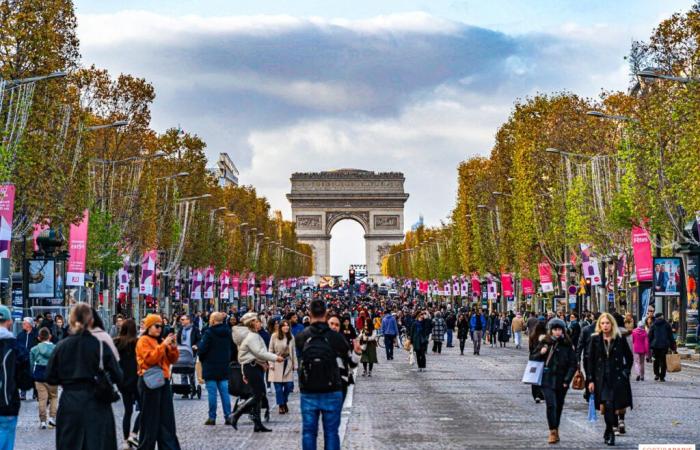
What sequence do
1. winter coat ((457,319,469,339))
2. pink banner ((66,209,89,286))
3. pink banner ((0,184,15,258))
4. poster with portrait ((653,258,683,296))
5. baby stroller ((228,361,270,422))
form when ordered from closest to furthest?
1. baby stroller ((228,361,270,422))
2. pink banner ((0,184,15,258))
3. pink banner ((66,209,89,286))
4. poster with portrait ((653,258,683,296))
5. winter coat ((457,319,469,339))

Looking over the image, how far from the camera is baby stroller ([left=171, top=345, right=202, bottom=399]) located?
2781cm

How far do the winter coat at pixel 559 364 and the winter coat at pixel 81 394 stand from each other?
768cm

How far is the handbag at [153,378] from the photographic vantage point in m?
17.0

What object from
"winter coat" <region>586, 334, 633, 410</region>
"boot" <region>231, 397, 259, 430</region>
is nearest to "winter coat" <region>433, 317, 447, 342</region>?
"boot" <region>231, 397, 259, 430</region>

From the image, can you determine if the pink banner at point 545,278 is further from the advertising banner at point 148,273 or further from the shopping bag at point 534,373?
the shopping bag at point 534,373

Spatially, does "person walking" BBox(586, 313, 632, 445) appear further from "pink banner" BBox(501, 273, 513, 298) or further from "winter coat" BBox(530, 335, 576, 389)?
"pink banner" BBox(501, 273, 513, 298)

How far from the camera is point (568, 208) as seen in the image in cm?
6700

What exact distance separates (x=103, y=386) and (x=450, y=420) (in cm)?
1089

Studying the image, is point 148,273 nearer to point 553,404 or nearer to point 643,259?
point 643,259

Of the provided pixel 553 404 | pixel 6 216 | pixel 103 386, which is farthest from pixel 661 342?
pixel 103 386

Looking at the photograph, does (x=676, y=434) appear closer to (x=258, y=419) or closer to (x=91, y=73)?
(x=258, y=419)

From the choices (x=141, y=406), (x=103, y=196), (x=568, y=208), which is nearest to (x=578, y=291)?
(x=568, y=208)

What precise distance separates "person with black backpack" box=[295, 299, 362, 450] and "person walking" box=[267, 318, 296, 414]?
397 inches

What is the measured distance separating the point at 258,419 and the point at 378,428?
1.70m
